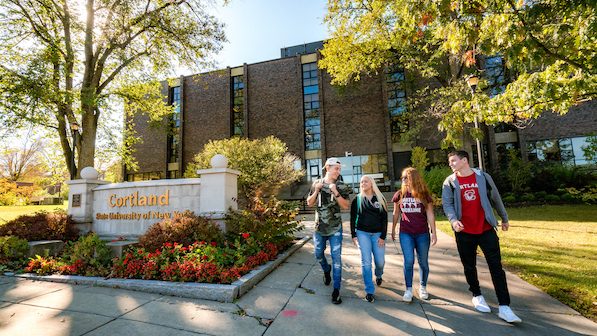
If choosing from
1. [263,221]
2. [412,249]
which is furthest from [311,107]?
[412,249]

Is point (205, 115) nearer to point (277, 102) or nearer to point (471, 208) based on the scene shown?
point (277, 102)

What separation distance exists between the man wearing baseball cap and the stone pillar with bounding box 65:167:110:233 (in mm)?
7909

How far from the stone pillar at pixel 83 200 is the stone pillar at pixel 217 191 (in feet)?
14.0

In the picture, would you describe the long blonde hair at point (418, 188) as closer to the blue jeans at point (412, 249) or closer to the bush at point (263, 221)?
the blue jeans at point (412, 249)

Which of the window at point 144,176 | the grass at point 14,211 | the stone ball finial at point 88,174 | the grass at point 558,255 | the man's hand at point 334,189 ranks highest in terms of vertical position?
the window at point 144,176

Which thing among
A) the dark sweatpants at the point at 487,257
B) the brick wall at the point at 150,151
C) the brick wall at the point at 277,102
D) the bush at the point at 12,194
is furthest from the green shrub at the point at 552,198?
the bush at the point at 12,194

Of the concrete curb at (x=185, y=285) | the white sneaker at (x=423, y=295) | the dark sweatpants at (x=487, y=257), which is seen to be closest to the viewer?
the dark sweatpants at (x=487, y=257)

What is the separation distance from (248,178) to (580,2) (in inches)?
533

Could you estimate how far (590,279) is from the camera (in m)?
3.86

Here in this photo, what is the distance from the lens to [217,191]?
6293 mm

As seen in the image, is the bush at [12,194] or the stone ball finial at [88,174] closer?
the stone ball finial at [88,174]

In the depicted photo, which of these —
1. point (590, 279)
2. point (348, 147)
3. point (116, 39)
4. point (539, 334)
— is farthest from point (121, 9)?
point (348, 147)

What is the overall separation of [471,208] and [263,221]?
3690 mm

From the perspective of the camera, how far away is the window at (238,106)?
2629 cm
